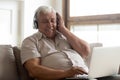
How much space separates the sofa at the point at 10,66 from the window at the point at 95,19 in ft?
4.27

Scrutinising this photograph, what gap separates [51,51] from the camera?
87.0 inches

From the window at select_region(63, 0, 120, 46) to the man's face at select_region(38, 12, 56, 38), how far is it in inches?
38.8

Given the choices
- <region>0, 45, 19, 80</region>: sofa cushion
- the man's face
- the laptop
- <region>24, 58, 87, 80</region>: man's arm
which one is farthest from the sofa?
the laptop

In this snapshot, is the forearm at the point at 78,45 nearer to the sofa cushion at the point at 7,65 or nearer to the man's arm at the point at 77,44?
the man's arm at the point at 77,44

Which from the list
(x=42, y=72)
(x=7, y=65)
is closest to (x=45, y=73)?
(x=42, y=72)

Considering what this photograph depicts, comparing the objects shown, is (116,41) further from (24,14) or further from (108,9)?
(24,14)

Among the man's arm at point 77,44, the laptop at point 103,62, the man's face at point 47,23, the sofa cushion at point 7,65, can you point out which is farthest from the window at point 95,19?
the sofa cushion at point 7,65

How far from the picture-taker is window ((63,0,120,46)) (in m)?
3.08

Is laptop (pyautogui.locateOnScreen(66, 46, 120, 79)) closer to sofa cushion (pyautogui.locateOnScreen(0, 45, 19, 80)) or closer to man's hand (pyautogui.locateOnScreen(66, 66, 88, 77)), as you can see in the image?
man's hand (pyautogui.locateOnScreen(66, 66, 88, 77))

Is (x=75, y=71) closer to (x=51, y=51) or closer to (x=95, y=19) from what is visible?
(x=51, y=51)

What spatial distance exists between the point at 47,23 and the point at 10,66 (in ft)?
1.62

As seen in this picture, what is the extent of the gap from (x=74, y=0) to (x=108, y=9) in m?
0.63

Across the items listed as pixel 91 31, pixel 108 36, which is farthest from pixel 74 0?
pixel 108 36

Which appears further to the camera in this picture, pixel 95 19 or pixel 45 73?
pixel 95 19
